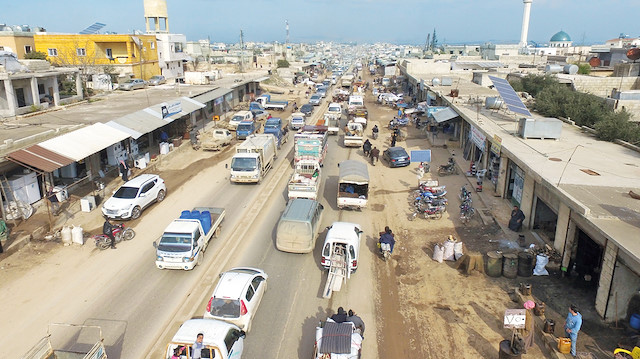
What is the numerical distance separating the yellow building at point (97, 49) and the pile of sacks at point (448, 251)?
4825 centimetres

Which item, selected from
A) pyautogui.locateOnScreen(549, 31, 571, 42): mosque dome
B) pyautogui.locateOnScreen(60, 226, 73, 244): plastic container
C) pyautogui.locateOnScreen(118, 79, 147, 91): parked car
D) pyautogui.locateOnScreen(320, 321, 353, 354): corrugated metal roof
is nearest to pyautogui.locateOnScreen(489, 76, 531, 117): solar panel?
pyautogui.locateOnScreen(320, 321, 353, 354): corrugated metal roof

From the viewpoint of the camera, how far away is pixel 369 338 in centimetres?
1166

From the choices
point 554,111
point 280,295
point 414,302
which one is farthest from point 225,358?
point 554,111

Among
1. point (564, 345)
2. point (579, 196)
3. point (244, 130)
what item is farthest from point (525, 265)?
point (244, 130)

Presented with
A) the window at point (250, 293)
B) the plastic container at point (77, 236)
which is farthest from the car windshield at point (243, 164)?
the window at point (250, 293)

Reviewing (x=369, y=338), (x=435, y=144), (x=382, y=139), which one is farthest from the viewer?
(x=382, y=139)

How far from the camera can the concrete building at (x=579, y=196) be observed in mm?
11719

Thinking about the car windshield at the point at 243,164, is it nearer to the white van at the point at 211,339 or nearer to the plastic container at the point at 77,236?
the plastic container at the point at 77,236

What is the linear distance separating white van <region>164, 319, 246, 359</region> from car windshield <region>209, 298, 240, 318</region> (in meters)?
0.79

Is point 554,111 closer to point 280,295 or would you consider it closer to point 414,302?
point 414,302

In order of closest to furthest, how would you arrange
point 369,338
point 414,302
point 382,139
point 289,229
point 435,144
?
point 369,338 → point 414,302 → point 289,229 → point 435,144 → point 382,139

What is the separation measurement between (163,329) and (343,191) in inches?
441

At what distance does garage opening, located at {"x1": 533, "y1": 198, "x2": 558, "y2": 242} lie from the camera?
1772cm

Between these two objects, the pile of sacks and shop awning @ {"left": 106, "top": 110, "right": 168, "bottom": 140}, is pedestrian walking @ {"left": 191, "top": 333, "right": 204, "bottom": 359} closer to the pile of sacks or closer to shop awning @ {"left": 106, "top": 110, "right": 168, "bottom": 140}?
the pile of sacks
